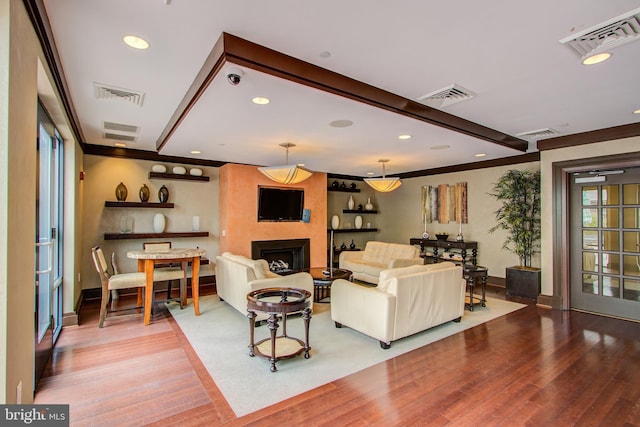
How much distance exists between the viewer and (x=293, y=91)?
290 centimetres

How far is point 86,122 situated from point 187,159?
2129mm

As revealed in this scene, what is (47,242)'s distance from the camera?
319 centimetres

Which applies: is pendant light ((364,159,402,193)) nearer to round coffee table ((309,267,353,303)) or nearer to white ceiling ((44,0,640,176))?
white ceiling ((44,0,640,176))

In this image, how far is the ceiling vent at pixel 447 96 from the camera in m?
3.04

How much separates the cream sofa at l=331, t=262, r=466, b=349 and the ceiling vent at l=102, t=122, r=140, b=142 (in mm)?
3620

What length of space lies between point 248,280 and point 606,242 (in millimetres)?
5238

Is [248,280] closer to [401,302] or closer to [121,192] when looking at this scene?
[401,302]

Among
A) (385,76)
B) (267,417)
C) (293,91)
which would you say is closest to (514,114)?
(385,76)

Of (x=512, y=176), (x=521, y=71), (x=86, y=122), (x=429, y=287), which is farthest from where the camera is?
(x=512, y=176)

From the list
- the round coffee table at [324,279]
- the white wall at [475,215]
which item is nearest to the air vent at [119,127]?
the round coffee table at [324,279]

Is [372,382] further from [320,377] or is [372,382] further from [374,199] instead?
[374,199]

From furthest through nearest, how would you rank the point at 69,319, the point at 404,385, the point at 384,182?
1. the point at 384,182
2. the point at 69,319
3. the point at 404,385

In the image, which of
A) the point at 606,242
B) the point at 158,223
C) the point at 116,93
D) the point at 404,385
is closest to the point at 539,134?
the point at 606,242

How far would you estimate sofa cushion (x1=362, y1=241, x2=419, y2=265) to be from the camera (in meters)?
6.43
